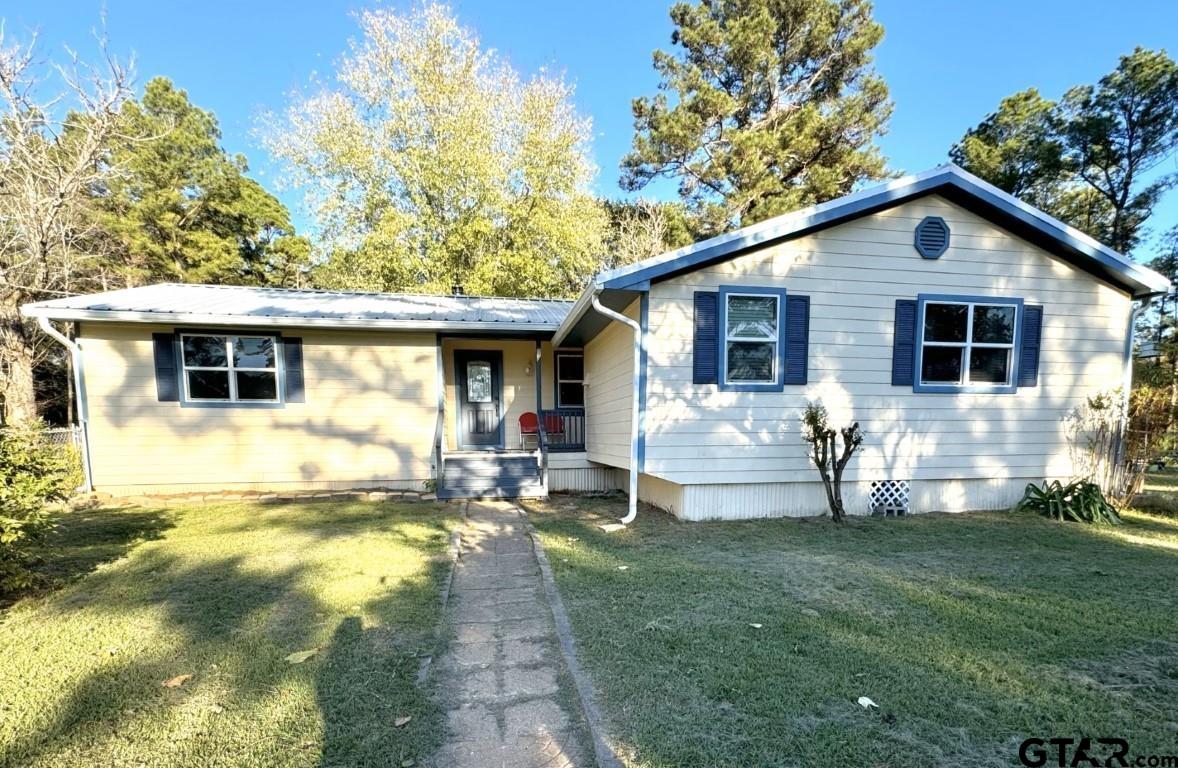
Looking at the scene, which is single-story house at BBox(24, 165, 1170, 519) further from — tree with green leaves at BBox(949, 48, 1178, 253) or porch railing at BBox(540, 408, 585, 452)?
tree with green leaves at BBox(949, 48, 1178, 253)

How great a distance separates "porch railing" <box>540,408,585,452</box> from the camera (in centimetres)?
946

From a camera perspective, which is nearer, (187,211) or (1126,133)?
(1126,133)

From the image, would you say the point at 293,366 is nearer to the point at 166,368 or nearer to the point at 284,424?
the point at 284,424

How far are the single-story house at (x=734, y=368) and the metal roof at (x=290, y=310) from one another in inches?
2.5

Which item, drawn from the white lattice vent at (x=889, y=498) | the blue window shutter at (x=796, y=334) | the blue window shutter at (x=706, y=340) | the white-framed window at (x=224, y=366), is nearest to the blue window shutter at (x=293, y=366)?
the white-framed window at (x=224, y=366)

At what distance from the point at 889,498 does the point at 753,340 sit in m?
3.04

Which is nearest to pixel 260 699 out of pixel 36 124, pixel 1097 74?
pixel 36 124

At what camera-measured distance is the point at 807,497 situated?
6723 millimetres

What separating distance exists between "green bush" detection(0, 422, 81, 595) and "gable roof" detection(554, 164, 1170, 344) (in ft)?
17.0

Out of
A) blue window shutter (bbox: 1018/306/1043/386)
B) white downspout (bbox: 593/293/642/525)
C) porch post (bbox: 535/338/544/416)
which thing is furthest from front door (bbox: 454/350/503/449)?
blue window shutter (bbox: 1018/306/1043/386)

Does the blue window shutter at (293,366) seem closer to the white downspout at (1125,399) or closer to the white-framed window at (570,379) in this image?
the white-framed window at (570,379)

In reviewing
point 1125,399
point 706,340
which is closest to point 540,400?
point 706,340

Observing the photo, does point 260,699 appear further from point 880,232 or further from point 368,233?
point 368,233

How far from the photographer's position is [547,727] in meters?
2.30
